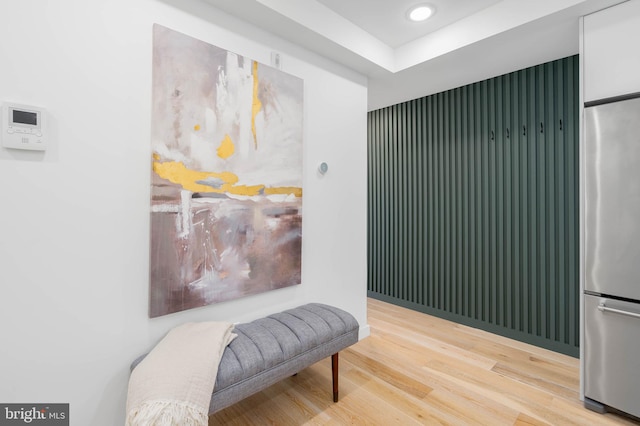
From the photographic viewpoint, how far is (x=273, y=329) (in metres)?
1.85

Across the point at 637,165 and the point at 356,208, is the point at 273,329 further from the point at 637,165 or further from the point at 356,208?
the point at 637,165

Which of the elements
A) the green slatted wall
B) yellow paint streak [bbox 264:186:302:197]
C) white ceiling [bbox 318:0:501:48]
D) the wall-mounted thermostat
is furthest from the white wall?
the green slatted wall

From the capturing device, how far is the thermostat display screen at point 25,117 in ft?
4.28

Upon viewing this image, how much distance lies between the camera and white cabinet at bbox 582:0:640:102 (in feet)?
5.94

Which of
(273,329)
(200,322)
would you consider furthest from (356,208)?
(200,322)

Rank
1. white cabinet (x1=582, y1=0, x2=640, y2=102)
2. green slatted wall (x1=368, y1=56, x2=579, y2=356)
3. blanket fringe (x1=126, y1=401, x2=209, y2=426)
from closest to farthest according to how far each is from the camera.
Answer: blanket fringe (x1=126, y1=401, x2=209, y2=426), white cabinet (x1=582, y1=0, x2=640, y2=102), green slatted wall (x1=368, y1=56, x2=579, y2=356)

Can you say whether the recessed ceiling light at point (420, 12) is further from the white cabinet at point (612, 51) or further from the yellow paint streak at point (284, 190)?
the yellow paint streak at point (284, 190)

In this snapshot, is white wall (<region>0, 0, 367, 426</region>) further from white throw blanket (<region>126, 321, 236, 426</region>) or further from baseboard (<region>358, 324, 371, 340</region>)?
baseboard (<region>358, 324, 371, 340</region>)

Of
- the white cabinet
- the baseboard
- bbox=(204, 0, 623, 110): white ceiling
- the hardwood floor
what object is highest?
bbox=(204, 0, 623, 110): white ceiling

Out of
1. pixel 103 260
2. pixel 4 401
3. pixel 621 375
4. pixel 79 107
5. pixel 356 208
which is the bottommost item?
pixel 621 375

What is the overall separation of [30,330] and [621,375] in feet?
10.2

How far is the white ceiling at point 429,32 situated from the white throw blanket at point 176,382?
195cm

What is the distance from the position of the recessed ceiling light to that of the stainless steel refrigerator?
4.11ft

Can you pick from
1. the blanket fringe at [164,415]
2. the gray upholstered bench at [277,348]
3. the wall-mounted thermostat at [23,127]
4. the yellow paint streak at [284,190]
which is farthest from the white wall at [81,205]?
the yellow paint streak at [284,190]
